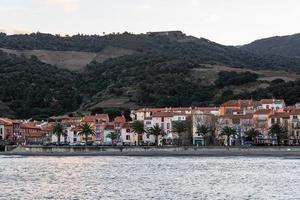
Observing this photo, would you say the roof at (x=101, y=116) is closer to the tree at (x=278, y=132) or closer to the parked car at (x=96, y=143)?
the parked car at (x=96, y=143)

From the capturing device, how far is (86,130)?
395 feet

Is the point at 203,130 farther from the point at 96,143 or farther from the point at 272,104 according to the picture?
the point at 96,143

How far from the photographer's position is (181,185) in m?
50.9

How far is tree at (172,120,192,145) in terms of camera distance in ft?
380

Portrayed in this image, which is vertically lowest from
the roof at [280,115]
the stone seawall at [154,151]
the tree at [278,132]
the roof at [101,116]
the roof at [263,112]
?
the stone seawall at [154,151]

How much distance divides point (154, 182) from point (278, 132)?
55.5 metres

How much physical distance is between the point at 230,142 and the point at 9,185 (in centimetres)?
6720

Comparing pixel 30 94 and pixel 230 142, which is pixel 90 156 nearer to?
pixel 230 142

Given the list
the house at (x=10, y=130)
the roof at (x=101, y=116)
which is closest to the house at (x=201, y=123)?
the roof at (x=101, y=116)

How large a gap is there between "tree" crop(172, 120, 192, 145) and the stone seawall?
38.7ft

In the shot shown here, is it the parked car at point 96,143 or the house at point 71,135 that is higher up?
the house at point 71,135

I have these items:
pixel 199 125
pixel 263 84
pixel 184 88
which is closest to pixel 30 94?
pixel 184 88

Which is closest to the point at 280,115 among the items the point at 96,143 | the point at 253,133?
the point at 253,133

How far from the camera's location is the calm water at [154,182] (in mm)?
44562
